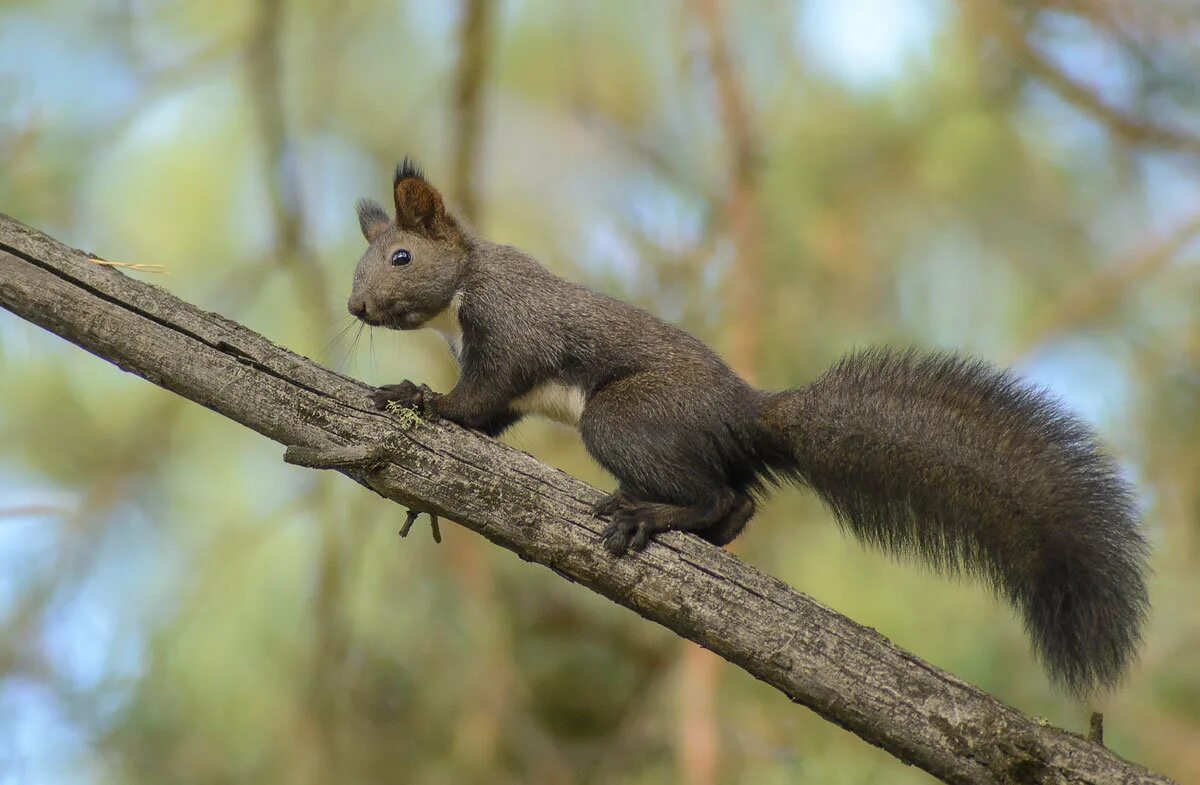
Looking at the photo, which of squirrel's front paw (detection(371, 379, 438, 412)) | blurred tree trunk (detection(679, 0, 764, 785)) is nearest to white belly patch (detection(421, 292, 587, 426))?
squirrel's front paw (detection(371, 379, 438, 412))

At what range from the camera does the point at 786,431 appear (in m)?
3.17

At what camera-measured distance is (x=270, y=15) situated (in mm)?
4348

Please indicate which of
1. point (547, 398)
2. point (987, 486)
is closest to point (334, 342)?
point (547, 398)

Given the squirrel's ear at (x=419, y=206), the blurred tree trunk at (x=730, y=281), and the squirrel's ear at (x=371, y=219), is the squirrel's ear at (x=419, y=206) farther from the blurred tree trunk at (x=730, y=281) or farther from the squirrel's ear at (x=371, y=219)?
the blurred tree trunk at (x=730, y=281)

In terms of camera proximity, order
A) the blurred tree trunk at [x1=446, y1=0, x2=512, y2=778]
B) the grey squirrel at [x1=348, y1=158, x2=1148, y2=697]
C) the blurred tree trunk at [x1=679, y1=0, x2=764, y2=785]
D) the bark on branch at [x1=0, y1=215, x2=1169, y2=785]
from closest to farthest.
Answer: the bark on branch at [x1=0, y1=215, x2=1169, y2=785] < the grey squirrel at [x1=348, y1=158, x2=1148, y2=697] < the blurred tree trunk at [x1=679, y1=0, x2=764, y2=785] < the blurred tree trunk at [x1=446, y1=0, x2=512, y2=778]

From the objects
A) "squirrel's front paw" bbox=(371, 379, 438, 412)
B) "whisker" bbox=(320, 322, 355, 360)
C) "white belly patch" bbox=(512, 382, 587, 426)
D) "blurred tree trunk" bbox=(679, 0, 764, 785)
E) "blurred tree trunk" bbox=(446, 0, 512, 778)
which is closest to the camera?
"squirrel's front paw" bbox=(371, 379, 438, 412)

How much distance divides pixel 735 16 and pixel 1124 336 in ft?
7.22

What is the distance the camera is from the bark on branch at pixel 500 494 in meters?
2.58

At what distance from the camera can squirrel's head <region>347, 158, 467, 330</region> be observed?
11.6ft

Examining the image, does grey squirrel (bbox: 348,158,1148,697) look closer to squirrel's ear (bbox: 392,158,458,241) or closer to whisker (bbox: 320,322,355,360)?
squirrel's ear (bbox: 392,158,458,241)

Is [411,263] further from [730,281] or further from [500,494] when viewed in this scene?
[730,281]

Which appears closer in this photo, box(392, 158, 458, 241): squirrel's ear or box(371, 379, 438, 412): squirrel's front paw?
box(371, 379, 438, 412): squirrel's front paw

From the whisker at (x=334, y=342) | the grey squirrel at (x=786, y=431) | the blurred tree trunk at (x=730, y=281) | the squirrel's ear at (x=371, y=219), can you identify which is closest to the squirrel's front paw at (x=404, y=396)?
the grey squirrel at (x=786, y=431)

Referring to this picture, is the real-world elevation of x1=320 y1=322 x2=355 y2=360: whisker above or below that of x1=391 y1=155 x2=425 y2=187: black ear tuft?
below
